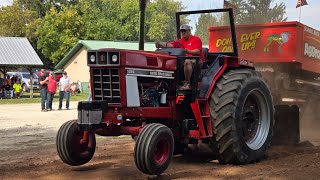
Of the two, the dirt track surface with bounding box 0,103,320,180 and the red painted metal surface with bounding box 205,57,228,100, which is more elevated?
the red painted metal surface with bounding box 205,57,228,100

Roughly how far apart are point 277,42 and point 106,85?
218 inches

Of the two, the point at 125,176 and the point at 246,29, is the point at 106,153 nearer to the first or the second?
the point at 125,176

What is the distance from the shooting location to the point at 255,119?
7.44m

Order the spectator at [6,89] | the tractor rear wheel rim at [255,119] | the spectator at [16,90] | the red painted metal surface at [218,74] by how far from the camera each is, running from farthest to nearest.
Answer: the spectator at [16,90], the spectator at [6,89], the tractor rear wheel rim at [255,119], the red painted metal surface at [218,74]

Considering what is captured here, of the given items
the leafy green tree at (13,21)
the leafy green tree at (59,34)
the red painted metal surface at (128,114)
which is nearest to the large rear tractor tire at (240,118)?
the red painted metal surface at (128,114)

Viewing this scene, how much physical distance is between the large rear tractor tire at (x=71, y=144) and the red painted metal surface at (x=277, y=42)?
4.59 metres

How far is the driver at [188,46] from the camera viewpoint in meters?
6.56

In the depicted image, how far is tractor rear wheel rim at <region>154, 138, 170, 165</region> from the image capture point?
575 centimetres

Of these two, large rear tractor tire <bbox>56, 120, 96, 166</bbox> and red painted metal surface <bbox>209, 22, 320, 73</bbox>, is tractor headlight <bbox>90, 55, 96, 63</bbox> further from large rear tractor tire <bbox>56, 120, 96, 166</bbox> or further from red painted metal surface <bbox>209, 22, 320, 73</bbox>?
red painted metal surface <bbox>209, 22, 320, 73</bbox>

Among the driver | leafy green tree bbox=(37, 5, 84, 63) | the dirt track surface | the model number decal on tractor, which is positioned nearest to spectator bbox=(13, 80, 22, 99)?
the dirt track surface

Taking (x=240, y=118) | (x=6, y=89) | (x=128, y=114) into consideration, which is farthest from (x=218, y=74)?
(x=6, y=89)

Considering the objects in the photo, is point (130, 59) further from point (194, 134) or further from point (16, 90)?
point (16, 90)

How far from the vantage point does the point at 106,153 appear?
798 cm

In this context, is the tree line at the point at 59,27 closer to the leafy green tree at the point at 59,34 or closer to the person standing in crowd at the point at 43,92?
the leafy green tree at the point at 59,34
